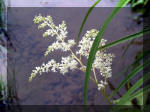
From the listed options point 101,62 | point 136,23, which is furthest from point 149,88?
point 136,23

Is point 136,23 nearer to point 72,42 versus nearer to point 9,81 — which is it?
point 72,42

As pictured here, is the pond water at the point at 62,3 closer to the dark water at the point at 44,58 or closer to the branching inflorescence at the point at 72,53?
the dark water at the point at 44,58

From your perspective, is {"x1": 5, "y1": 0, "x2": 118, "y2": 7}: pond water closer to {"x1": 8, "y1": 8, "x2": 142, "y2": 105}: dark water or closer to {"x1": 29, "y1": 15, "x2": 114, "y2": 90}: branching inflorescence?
{"x1": 8, "y1": 8, "x2": 142, "y2": 105}: dark water

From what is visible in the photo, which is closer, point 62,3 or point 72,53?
point 72,53

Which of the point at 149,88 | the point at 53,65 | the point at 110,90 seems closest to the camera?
the point at 149,88

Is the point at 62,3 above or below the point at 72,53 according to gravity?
above

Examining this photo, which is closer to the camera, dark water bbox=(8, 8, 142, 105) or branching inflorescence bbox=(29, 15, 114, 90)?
branching inflorescence bbox=(29, 15, 114, 90)

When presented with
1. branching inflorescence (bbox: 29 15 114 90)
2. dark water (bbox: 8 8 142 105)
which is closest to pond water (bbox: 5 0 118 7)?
dark water (bbox: 8 8 142 105)

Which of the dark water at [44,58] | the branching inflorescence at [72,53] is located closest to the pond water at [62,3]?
the dark water at [44,58]
